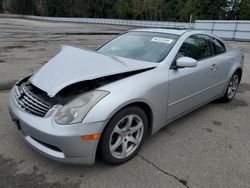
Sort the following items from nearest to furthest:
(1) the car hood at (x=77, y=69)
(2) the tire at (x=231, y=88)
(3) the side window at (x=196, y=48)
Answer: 1. (1) the car hood at (x=77, y=69)
2. (3) the side window at (x=196, y=48)
3. (2) the tire at (x=231, y=88)

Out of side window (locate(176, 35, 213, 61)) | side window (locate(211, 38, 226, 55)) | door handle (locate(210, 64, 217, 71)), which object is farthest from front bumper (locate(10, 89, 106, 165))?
side window (locate(211, 38, 226, 55))

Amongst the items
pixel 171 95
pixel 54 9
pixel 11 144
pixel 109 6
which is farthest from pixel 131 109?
pixel 54 9

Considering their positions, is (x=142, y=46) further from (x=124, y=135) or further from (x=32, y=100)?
(x=32, y=100)

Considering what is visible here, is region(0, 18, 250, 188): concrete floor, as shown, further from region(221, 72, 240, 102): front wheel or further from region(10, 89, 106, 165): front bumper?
region(221, 72, 240, 102): front wheel

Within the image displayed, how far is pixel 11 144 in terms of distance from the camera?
9.59ft

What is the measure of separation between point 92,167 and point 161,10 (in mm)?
63626

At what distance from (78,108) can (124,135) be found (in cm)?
66

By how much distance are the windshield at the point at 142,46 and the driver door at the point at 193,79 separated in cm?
22

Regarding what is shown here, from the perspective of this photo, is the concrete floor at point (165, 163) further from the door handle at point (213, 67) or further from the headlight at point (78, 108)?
the door handle at point (213, 67)

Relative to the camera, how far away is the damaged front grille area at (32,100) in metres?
2.35

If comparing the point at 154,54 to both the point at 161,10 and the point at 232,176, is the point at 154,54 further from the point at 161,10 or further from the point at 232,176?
the point at 161,10

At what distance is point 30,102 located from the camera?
2475 millimetres

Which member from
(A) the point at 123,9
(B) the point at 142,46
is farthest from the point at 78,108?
(A) the point at 123,9

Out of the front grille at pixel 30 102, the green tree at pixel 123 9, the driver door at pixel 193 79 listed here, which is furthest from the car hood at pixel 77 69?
the green tree at pixel 123 9
